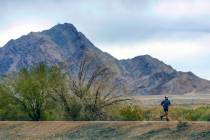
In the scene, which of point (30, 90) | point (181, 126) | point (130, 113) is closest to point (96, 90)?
point (130, 113)

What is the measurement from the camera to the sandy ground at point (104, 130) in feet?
123

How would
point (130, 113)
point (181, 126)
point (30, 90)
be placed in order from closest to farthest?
point (181, 126) → point (30, 90) → point (130, 113)

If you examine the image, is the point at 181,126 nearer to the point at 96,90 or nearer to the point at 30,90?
the point at 96,90

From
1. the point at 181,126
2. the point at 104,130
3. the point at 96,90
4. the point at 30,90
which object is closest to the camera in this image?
the point at 181,126

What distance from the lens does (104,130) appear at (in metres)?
43.2

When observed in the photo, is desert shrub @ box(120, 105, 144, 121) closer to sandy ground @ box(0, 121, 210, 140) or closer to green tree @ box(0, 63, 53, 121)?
green tree @ box(0, 63, 53, 121)

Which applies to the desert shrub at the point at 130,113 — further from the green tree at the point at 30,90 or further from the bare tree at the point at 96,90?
the green tree at the point at 30,90

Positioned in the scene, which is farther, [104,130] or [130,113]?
[130,113]

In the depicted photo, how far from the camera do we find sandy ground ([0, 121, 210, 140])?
37.6 meters

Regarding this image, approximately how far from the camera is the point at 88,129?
4453cm

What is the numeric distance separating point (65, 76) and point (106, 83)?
3821 millimetres

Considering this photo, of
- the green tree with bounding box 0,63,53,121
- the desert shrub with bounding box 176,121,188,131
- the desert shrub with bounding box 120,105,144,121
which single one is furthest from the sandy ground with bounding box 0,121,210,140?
the desert shrub with bounding box 120,105,144,121

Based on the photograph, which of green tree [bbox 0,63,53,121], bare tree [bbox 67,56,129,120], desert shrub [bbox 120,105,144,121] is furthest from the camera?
desert shrub [bbox 120,105,144,121]

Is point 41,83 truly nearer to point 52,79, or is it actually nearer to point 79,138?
point 52,79
